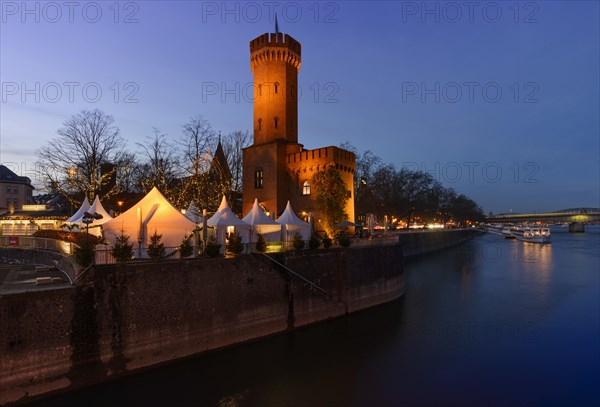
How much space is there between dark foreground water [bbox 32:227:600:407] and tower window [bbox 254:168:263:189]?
60.0 feet

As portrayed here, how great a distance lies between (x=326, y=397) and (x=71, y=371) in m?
8.40

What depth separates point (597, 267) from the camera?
46.2 meters

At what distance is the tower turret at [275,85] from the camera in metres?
36.7

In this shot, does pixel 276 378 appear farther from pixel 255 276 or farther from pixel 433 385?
pixel 433 385

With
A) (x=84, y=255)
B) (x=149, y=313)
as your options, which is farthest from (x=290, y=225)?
(x=84, y=255)

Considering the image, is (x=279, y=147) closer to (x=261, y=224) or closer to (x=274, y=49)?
(x=274, y=49)

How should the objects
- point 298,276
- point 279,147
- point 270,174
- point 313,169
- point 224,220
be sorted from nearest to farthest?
point 298,276
point 224,220
point 313,169
point 279,147
point 270,174

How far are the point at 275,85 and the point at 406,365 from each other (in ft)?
96.6

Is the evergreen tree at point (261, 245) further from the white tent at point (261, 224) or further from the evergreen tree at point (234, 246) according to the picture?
the white tent at point (261, 224)

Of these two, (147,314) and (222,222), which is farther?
(222,222)

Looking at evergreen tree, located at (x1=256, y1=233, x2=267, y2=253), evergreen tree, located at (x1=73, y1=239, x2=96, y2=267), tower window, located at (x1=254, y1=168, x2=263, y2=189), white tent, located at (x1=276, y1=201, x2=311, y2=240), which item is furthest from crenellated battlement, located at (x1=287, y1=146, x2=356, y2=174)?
evergreen tree, located at (x1=73, y1=239, x2=96, y2=267)

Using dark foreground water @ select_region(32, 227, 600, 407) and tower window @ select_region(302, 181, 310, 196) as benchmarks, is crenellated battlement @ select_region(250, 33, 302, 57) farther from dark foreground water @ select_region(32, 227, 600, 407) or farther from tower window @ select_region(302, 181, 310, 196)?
dark foreground water @ select_region(32, 227, 600, 407)

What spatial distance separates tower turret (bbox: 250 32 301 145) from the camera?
120 feet

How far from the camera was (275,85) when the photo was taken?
37000 millimetres
